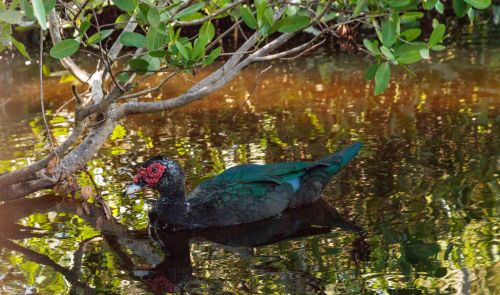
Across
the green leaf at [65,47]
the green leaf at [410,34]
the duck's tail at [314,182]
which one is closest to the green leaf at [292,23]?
the green leaf at [410,34]

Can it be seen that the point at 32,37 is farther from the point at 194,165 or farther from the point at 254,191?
the point at 254,191

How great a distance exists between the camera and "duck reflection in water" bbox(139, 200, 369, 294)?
16.6 ft

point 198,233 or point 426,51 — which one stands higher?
point 426,51

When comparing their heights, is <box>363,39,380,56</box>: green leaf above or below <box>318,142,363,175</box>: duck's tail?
above

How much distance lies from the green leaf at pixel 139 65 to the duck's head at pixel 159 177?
130 centimetres

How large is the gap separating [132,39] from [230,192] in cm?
163

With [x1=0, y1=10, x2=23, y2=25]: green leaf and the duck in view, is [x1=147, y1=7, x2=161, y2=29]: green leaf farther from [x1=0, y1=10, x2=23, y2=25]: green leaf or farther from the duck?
the duck

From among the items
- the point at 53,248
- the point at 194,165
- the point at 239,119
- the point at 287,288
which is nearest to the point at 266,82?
the point at 239,119

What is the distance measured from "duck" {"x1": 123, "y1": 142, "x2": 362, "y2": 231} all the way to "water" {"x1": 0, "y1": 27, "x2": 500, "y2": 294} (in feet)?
0.42

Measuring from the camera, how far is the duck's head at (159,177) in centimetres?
622

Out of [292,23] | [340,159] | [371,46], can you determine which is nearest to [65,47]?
[292,23]

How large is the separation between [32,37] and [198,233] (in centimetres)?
1165

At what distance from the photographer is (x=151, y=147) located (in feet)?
26.7

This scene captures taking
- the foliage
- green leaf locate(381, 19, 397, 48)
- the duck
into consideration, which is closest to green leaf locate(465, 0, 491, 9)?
the foliage
